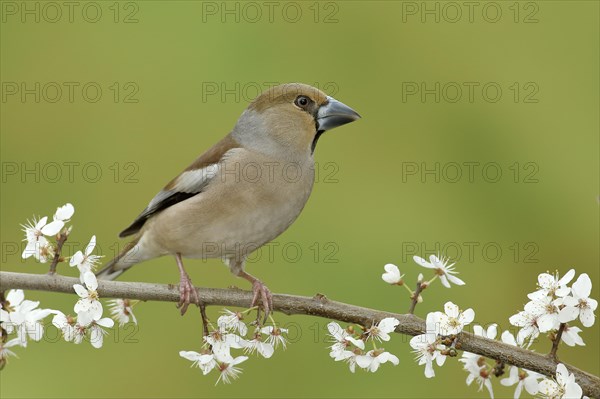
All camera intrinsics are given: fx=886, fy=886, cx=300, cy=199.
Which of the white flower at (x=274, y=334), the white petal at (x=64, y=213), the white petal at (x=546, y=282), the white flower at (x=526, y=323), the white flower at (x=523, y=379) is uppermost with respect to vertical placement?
the white petal at (x=64, y=213)

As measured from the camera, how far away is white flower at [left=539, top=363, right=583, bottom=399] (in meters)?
2.35

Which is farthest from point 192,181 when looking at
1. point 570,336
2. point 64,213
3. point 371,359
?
point 570,336

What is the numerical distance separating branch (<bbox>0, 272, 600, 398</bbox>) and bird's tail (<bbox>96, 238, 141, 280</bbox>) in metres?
0.88

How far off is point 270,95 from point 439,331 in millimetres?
1458

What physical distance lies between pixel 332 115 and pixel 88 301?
4.47 feet

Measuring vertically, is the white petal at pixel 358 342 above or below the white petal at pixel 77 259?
below

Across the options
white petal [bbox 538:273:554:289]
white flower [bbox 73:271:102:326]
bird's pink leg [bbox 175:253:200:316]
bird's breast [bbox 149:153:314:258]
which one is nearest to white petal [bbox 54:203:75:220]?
white flower [bbox 73:271:102:326]

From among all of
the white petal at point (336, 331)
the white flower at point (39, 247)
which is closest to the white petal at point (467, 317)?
the white petal at point (336, 331)

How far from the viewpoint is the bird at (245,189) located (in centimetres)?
340

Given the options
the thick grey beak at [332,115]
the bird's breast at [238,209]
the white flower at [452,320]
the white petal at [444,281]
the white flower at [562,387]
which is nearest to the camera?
the white flower at [562,387]

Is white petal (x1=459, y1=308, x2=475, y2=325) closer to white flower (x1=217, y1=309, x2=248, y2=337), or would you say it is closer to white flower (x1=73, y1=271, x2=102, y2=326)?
white flower (x1=217, y1=309, x2=248, y2=337)

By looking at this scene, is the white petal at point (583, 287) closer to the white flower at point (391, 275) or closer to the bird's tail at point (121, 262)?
the white flower at point (391, 275)

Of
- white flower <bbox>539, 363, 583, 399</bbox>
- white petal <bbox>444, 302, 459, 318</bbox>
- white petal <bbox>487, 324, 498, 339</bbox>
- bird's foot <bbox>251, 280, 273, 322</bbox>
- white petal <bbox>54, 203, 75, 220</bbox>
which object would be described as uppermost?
white petal <bbox>54, 203, 75, 220</bbox>

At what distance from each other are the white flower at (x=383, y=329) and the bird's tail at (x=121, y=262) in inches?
56.3
